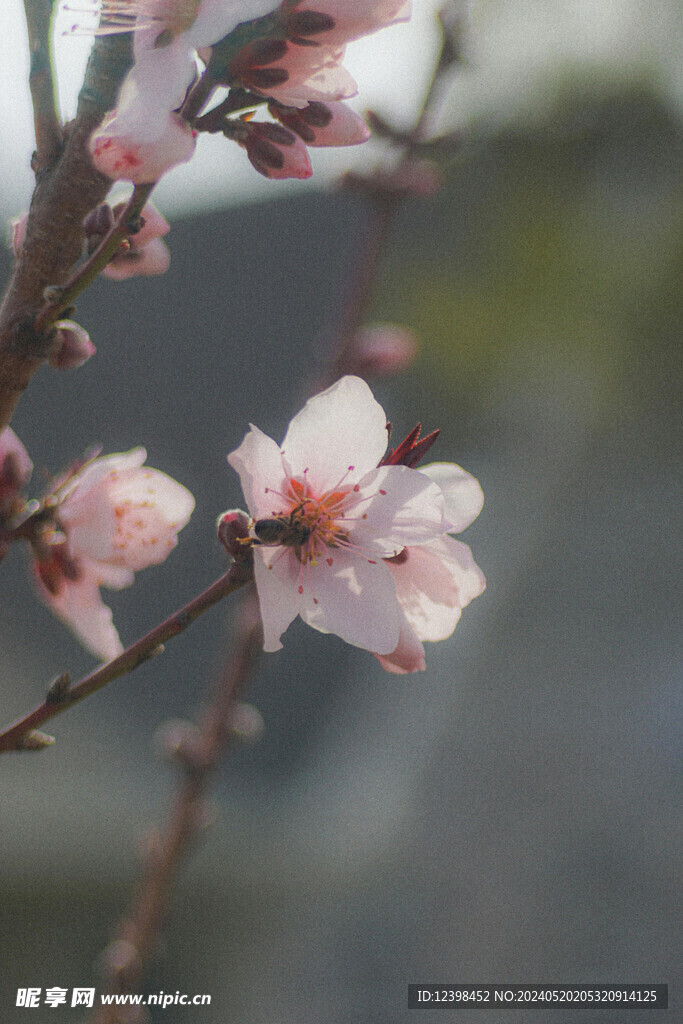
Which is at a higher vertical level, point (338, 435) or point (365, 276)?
point (365, 276)

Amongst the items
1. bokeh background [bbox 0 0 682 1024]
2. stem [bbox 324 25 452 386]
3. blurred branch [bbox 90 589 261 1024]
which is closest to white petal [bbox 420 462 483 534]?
blurred branch [bbox 90 589 261 1024]

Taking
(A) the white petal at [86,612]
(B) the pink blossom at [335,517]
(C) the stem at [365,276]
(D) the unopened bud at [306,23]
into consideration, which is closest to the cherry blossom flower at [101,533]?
(A) the white petal at [86,612]

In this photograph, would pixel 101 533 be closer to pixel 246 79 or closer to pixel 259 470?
pixel 259 470

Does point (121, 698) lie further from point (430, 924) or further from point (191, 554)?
point (430, 924)

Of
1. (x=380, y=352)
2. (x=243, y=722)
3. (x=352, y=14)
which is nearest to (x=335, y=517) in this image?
(x=352, y=14)

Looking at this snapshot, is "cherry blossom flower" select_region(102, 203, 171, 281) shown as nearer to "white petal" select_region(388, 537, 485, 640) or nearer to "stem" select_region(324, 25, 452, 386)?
"white petal" select_region(388, 537, 485, 640)

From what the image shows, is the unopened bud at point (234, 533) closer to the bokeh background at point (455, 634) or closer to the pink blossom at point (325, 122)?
the pink blossom at point (325, 122)
